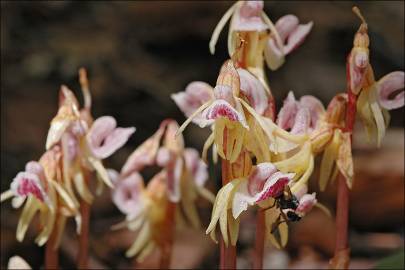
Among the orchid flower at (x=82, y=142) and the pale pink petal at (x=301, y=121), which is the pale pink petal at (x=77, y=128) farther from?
the pale pink petal at (x=301, y=121)

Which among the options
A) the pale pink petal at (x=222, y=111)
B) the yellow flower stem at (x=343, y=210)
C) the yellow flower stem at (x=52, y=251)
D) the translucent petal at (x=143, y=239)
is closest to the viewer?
the pale pink petal at (x=222, y=111)

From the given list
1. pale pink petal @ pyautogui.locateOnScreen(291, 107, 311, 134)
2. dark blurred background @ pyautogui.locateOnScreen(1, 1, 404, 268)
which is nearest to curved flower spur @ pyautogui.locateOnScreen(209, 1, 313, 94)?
pale pink petal @ pyautogui.locateOnScreen(291, 107, 311, 134)

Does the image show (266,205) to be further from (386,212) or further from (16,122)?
(16,122)


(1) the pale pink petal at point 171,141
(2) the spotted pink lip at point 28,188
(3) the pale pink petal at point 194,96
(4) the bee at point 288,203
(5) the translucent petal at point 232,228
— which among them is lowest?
(5) the translucent petal at point 232,228

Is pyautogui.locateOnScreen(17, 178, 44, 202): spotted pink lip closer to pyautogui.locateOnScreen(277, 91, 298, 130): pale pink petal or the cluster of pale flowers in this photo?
the cluster of pale flowers

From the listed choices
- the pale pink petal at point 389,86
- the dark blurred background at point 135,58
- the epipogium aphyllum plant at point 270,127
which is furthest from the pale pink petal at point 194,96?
the dark blurred background at point 135,58

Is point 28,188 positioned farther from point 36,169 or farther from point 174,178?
point 174,178

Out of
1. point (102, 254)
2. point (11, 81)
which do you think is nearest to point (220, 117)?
point (102, 254)
